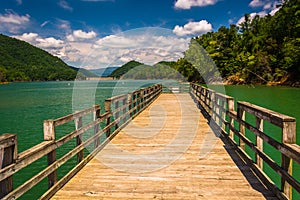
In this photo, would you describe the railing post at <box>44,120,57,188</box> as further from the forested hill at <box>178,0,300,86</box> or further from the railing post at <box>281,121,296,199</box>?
the forested hill at <box>178,0,300,86</box>

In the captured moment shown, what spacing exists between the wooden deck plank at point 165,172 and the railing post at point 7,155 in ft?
3.24

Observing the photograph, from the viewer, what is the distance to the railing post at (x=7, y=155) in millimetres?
2775

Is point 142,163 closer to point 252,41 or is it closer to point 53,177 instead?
point 53,177

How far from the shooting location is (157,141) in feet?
23.3

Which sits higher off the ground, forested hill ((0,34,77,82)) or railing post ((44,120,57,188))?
forested hill ((0,34,77,82))

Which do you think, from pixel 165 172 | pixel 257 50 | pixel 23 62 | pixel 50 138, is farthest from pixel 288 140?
pixel 23 62

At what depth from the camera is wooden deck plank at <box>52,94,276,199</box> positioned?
3844mm

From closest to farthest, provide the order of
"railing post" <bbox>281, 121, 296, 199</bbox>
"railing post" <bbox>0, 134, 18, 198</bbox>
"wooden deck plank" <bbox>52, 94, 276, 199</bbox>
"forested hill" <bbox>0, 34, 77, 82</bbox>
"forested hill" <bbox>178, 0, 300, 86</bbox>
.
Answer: "railing post" <bbox>0, 134, 18, 198</bbox>, "railing post" <bbox>281, 121, 296, 199</bbox>, "wooden deck plank" <bbox>52, 94, 276, 199</bbox>, "forested hill" <bbox>178, 0, 300, 86</bbox>, "forested hill" <bbox>0, 34, 77, 82</bbox>

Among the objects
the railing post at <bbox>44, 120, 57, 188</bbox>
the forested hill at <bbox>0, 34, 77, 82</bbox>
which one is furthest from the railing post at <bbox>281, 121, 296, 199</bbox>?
the forested hill at <bbox>0, 34, 77, 82</bbox>

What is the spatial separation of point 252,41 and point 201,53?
14057 mm

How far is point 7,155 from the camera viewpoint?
2.86 metres

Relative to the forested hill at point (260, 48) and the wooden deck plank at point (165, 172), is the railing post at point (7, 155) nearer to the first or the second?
the wooden deck plank at point (165, 172)

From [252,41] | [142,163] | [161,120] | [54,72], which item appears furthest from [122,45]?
[54,72]

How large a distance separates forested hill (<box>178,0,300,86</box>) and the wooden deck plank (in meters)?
48.1
